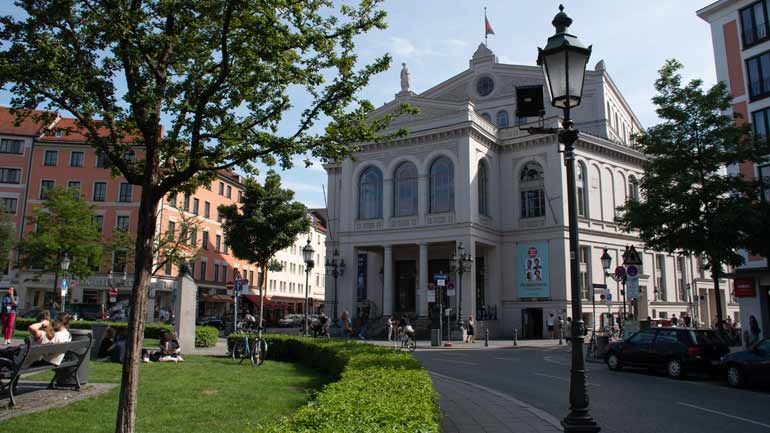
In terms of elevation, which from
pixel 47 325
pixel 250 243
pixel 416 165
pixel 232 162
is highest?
pixel 416 165

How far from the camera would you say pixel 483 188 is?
40750mm

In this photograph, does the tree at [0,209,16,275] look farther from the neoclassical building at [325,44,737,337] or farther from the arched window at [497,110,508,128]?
the arched window at [497,110,508,128]

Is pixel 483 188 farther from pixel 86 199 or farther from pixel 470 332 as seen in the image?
pixel 86 199

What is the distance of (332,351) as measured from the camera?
14.0 meters

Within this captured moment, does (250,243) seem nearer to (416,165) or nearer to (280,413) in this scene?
(416,165)

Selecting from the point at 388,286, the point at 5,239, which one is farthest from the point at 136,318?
the point at 5,239

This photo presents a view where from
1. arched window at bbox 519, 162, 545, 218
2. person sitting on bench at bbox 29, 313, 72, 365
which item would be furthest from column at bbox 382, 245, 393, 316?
person sitting on bench at bbox 29, 313, 72, 365

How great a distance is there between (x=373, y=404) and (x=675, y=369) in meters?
13.9

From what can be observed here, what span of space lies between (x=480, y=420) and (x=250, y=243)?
3393 cm

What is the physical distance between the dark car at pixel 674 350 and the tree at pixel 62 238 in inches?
1474

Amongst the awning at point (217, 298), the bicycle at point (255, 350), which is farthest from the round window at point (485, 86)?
the bicycle at point (255, 350)

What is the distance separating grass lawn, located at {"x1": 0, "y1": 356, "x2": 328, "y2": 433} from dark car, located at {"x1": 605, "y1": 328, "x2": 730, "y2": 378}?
409 inches

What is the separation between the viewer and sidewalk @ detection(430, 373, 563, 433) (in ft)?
26.7

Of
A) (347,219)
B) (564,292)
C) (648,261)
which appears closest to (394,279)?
(347,219)
